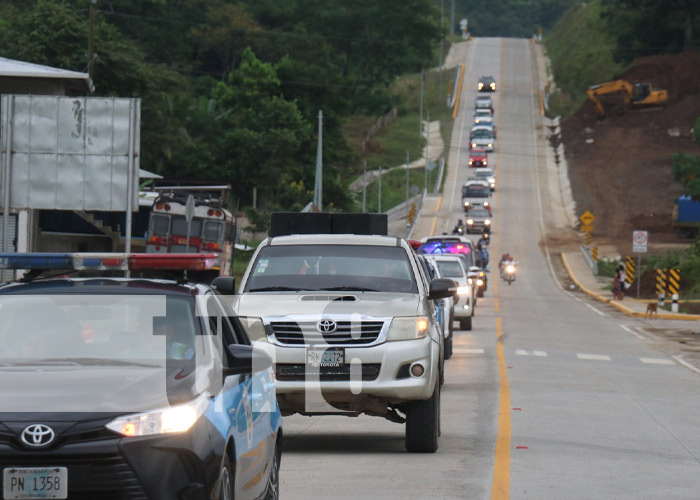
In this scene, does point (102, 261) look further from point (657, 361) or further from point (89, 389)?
point (657, 361)

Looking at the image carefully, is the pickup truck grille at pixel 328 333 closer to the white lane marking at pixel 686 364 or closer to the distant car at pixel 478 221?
the white lane marking at pixel 686 364

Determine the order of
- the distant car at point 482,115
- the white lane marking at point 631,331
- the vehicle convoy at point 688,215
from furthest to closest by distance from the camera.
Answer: the distant car at point 482,115 → the vehicle convoy at point 688,215 → the white lane marking at point 631,331

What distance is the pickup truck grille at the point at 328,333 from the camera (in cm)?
1175

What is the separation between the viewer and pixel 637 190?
8769 centimetres

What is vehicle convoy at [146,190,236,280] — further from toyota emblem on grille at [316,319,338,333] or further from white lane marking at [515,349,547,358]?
toyota emblem on grille at [316,319,338,333]

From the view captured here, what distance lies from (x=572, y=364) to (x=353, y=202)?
66.1 m

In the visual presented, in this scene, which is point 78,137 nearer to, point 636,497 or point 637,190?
point 636,497

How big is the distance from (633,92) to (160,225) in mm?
68612

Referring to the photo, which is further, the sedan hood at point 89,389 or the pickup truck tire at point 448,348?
the pickup truck tire at point 448,348

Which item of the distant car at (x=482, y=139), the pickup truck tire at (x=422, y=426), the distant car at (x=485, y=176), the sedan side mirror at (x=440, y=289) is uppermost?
the distant car at (x=482, y=139)

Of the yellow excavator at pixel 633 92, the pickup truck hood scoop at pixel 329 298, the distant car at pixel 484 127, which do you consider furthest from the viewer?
the distant car at pixel 484 127

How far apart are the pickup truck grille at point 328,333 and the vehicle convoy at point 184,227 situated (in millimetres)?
31229

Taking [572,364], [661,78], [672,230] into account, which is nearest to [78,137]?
[572,364]

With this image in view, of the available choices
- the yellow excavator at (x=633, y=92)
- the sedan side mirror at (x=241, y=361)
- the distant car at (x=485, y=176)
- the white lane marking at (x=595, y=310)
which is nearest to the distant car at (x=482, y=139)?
the yellow excavator at (x=633, y=92)
